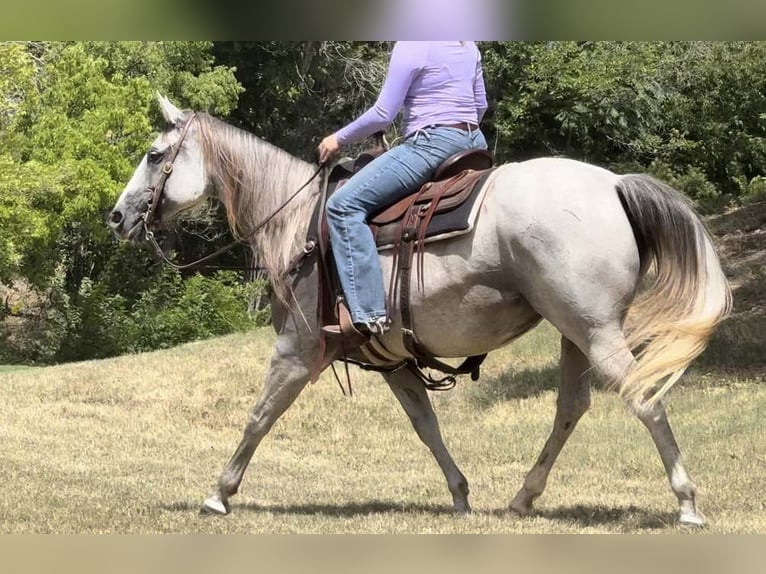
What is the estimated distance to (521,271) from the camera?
18.0 ft

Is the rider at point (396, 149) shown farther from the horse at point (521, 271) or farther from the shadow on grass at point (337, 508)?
the shadow on grass at point (337, 508)

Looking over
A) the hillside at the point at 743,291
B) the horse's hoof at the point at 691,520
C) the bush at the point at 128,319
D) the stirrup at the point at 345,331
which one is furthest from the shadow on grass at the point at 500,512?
the bush at the point at 128,319

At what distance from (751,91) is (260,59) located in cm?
1184

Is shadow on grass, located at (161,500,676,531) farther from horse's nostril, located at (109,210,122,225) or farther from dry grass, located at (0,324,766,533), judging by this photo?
horse's nostril, located at (109,210,122,225)

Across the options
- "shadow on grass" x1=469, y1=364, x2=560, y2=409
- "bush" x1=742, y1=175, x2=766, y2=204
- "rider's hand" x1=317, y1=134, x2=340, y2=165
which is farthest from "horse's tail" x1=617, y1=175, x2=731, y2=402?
"bush" x1=742, y1=175, x2=766, y2=204

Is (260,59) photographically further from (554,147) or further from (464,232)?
(464,232)

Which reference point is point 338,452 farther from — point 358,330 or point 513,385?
point 358,330

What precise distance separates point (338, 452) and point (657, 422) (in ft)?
16.4

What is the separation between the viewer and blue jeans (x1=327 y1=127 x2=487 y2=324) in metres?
5.76

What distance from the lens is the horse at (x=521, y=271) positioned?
5301 millimetres

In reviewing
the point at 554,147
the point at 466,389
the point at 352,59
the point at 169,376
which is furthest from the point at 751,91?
the point at 169,376

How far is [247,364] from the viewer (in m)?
13.3

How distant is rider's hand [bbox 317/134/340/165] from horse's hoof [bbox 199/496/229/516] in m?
2.22

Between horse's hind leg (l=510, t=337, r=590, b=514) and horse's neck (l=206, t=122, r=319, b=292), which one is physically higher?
horse's neck (l=206, t=122, r=319, b=292)
